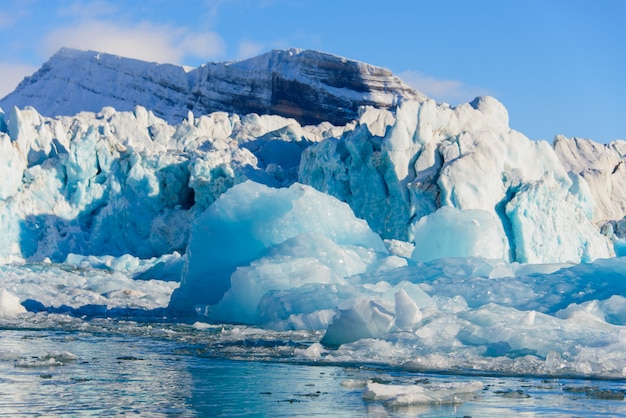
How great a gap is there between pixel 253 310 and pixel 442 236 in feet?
14.0

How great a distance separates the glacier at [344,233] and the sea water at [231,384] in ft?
1.68

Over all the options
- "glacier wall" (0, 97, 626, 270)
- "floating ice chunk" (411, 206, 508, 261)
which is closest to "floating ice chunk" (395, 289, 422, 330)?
"floating ice chunk" (411, 206, 508, 261)

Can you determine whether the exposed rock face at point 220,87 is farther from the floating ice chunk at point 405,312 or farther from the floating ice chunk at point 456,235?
the floating ice chunk at point 405,312

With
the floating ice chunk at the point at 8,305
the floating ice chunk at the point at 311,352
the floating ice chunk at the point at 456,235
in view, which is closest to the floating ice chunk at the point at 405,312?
the floating ice chunk at the point at 311,352

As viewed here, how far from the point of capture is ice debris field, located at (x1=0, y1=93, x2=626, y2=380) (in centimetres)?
664

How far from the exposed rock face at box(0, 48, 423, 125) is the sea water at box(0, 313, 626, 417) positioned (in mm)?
30033

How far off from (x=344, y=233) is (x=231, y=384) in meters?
6.89

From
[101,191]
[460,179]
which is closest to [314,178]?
[460,179]

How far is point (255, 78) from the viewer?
124 feet

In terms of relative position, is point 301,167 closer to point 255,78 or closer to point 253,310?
point 253,310

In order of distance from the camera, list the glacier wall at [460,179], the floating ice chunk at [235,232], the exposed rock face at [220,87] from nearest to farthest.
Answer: the floating ice chunk at [235,232] → the glacier wall at [460,179] → the exposed rock face at [220,87]

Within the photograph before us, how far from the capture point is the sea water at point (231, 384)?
384 cm

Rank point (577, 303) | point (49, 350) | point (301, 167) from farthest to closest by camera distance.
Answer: point (301, 167)
point (577, 303)
point (49, 350)

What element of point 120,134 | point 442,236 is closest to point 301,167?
point 120,134
